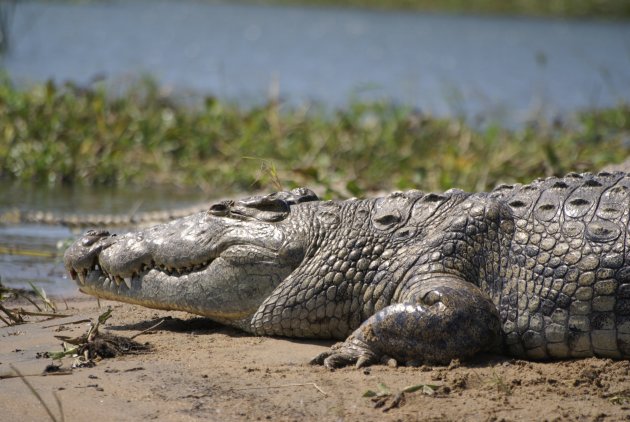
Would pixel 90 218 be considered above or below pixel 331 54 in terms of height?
below

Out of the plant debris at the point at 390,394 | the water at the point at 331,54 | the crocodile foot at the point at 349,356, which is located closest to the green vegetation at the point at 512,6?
the water at the point at 331,54

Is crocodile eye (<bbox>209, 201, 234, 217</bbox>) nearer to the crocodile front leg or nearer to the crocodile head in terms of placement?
the crocodile head

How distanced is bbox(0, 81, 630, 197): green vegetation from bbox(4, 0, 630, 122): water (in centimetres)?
71

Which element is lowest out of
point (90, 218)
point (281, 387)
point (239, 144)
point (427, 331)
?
point (281, 387)

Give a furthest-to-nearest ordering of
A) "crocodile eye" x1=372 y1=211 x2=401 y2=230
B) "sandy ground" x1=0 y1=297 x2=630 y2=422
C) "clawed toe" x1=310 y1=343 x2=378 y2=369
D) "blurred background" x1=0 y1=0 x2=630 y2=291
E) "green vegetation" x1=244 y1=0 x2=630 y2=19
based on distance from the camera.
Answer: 1. "green vegetation" x1=244 y1=0 x2=630 y2=19
2. "blurred background" x1=0 y1=0 x2=630 y2=291
3. "crocodile eye" x1=372 y1=211 x2=401 y2=230
4. "clawed toe" x1=310 y1=343 x2=378 y2=369
5. "sandy ground" x1=0 y1=297 x2=630 y2=422

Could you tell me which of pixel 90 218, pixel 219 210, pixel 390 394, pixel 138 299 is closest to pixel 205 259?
pixel 219 210

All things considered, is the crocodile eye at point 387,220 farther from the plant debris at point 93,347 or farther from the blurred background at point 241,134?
the plant debris at point 93,347

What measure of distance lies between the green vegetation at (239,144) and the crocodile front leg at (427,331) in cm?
421

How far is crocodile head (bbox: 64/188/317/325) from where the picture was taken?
4.87m

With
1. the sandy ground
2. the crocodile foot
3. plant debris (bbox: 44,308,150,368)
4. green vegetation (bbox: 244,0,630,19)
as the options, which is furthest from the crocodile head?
green vegetation (bbox: 244,0,630,19)

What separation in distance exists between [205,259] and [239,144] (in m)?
5.53

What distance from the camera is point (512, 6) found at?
46281 mm

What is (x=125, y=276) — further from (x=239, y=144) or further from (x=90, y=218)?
(x=239, y=144)

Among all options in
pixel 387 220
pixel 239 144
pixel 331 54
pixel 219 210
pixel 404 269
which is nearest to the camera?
pixel 404 269
